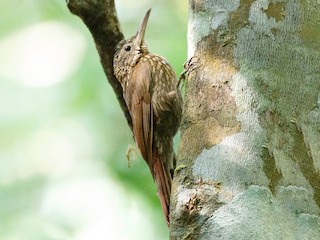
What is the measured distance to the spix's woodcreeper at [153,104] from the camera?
4.43m

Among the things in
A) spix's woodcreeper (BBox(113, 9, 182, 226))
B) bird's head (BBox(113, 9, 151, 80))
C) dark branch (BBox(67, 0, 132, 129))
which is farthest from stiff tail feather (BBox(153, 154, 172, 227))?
bird's head (BBox(113, 9, 151, 80))

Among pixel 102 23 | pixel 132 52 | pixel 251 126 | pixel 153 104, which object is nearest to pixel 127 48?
pixel 132 52

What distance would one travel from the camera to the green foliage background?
5041 millimetres

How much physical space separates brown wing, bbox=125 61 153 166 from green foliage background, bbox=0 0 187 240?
319 millimetres

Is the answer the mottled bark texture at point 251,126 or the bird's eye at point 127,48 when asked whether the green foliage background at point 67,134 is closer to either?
the bird's eye at point 127,48

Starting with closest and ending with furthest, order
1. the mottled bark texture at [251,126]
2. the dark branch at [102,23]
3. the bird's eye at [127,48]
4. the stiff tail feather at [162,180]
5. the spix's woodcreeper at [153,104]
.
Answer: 1. the mottled bark texture at [251,126]
2. the dark branch at [102,23]
3. the stiff tail feather at [162,180]
4. the spix's woodcreeper at [153,104]
5. the bird's eye at [127,48]

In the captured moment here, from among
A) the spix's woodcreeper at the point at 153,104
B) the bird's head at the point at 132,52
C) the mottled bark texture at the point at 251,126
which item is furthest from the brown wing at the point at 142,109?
the mottled bark texture at the point at 251,126

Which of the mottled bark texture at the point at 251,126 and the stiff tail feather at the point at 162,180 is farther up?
the stiff tail feather at the point at 162,180

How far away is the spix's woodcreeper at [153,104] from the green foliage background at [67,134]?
0.74 ft

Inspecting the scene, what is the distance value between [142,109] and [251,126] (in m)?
1.87

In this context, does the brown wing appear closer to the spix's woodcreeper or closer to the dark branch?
the spix's woodcreeper

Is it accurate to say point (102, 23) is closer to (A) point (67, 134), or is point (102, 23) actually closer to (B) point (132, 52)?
(B) point (132, 52)

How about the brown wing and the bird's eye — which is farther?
the bird's eye

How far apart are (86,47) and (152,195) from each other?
116 cm
